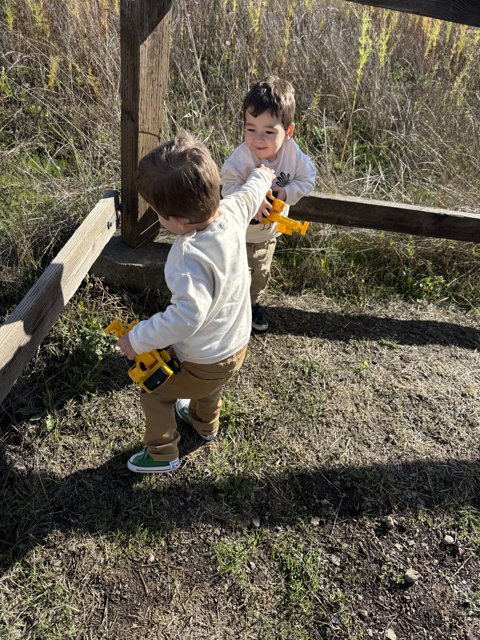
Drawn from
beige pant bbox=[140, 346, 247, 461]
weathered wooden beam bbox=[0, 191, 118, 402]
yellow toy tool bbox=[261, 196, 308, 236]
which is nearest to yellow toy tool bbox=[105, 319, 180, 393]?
beige pant bbox=[140, 346, 247, 461]

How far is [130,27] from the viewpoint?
2.20 m

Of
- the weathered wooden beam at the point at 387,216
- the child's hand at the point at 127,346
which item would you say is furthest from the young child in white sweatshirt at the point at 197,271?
the weathered wooden beam at the point at 387,216

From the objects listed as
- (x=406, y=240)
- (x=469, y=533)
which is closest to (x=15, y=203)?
(x=406, y=240)

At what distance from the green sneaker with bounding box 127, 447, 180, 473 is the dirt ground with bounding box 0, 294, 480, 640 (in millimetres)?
52

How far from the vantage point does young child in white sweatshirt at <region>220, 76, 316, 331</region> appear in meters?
2.24

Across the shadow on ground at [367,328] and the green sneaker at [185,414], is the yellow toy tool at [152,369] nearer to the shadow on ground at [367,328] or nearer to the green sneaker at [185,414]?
the green sneaker at [185,414]

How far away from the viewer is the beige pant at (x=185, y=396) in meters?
2.00

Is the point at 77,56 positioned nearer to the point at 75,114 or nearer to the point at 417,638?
the point at 75,114

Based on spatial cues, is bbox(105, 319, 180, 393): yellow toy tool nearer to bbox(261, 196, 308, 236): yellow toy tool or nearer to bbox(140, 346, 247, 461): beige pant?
bbox(140, 346, 247, 461): beige pant

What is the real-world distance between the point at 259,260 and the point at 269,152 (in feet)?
2.13

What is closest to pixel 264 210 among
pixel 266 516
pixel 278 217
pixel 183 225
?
pixel 278 217

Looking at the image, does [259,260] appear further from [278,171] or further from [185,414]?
[185,414]

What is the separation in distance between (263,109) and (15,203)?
1920 mm

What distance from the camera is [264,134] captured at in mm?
2301
